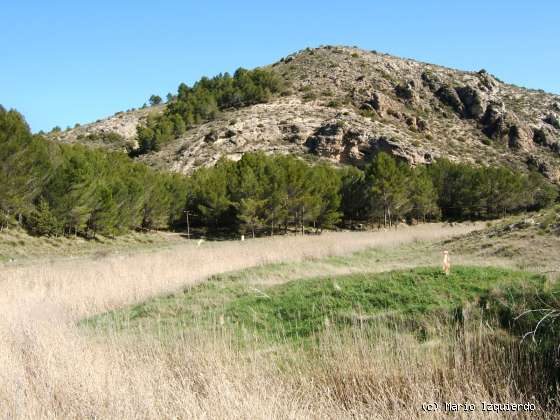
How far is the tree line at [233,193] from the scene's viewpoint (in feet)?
90.6

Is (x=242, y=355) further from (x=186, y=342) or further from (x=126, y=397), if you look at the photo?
(x=126, y=397)

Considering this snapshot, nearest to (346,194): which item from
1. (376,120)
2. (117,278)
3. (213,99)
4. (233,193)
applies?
(233,193)

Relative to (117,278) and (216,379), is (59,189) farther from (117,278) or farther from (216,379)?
(216,379)

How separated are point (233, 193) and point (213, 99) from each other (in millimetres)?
37338

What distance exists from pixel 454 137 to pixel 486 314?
66.7m

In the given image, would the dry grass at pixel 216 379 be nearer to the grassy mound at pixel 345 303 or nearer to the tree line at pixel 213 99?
the grassy mound at pixel 345 303

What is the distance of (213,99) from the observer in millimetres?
71500

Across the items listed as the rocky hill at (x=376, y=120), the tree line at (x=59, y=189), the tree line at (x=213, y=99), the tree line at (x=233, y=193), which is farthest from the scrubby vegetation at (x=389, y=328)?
the tree line at (x=213, y=99)

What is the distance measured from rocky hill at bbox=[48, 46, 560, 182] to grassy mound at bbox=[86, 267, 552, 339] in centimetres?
4559

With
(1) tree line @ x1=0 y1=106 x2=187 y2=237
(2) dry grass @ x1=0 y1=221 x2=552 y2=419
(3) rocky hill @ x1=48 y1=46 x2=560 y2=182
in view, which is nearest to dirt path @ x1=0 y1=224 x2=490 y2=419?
(2) dry grass @ x1=0 y1=221 x2=552 y2=419

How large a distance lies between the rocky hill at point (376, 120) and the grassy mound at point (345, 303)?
45.6 meters

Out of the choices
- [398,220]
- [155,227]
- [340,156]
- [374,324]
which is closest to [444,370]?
[374,324]

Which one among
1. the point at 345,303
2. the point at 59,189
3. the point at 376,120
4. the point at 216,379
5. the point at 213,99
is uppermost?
the point at 213,99

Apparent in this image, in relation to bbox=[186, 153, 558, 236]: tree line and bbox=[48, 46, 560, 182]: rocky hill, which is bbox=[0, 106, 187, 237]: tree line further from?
bbox=[48, 46, 560, 182]: rocky hill
